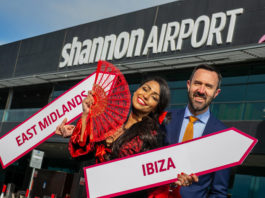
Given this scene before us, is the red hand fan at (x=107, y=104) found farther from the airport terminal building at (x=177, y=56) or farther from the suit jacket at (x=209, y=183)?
the airport terminal building at (x=177, y=56)

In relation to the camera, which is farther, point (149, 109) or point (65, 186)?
point (65, 186)

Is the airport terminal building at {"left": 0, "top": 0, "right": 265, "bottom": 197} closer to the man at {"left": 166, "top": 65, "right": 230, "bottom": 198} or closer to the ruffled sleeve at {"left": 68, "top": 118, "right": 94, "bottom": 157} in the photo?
the man at {"left": 166, "top": 65, "right": 230, "bottom": 198}

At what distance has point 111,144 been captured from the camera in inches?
148

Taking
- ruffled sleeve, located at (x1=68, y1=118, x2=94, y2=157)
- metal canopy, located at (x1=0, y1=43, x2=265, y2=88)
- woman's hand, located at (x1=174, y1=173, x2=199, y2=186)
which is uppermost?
metal canopy, located at (x1=0, y1=43, x2=265, y2=88)

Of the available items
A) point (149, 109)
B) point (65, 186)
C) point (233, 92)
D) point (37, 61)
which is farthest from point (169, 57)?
point (149, 109)

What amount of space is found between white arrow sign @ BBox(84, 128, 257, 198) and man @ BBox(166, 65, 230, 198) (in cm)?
20

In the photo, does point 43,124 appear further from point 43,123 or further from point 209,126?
point 209,126

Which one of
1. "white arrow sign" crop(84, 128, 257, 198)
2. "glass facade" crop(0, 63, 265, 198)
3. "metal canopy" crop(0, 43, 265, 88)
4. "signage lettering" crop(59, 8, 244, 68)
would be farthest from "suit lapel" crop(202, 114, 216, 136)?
"signage lettering" crop(59, 8, 244, 68)

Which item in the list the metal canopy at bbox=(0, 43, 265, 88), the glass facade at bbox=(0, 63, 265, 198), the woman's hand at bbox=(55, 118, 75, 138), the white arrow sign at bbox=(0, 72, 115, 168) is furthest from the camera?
the glass facade at bbox=(0, 63, 265, 198)

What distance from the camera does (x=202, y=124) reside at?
3.67 meters

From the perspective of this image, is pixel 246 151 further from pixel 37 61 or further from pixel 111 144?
pixel 37 61

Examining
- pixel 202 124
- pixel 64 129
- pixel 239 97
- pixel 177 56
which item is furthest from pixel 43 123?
pixel 177 56

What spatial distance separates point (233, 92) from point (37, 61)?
12871mm

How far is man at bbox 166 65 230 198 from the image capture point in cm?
353
